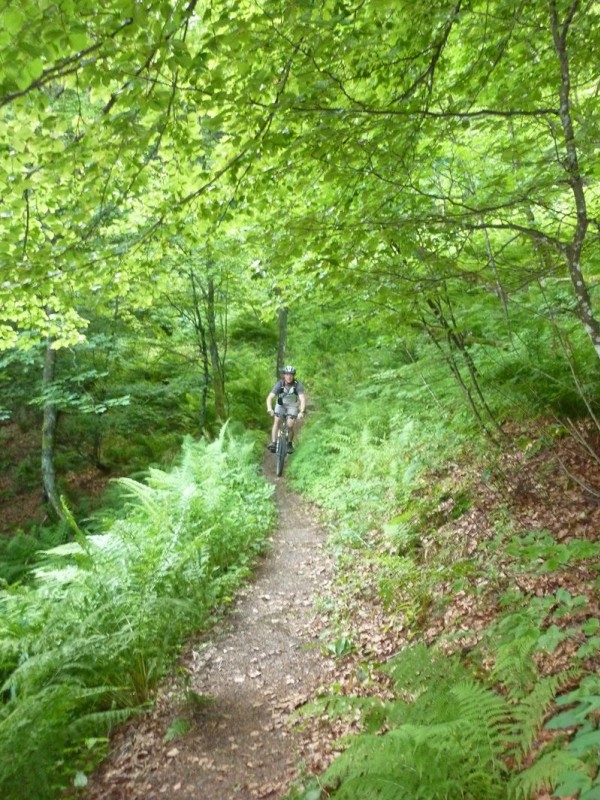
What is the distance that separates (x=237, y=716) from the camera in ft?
14.5

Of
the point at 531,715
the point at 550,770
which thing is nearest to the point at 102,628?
the point at 531,715

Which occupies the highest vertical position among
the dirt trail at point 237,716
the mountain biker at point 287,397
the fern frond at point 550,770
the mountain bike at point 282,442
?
the mountain biker at point 287,397

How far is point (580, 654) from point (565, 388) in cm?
348

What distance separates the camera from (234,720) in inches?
172

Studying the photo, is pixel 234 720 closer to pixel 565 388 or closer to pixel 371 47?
pixel 565 388

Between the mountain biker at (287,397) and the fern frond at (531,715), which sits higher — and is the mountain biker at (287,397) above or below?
above

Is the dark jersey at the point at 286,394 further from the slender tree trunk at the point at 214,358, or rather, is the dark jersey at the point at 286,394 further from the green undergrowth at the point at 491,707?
the green undergrowth at the point at 491,707

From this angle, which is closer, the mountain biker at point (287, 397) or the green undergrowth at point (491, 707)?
the green undergrowth at point (491, 707)

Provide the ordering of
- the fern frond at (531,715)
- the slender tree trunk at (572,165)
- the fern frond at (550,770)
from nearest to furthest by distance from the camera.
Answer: the fern frond at (550,770) → the fern frond at (531,715) → the slender tree trunk at (572,165)

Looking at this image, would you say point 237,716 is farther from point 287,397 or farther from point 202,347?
point 202,347

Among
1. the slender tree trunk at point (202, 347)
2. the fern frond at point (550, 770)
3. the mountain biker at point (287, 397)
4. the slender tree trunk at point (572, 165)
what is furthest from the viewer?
the slender tree trunk at point (202, 347)

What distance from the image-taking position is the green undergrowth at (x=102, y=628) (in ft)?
12.5

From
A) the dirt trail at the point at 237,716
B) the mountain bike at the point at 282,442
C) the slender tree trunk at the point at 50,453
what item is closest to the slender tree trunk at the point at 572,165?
the dirt trail at the point at 237,716

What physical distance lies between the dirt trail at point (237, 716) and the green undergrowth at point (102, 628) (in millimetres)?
243
